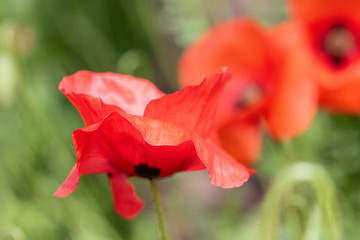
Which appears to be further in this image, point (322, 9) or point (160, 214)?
point (322, 9)

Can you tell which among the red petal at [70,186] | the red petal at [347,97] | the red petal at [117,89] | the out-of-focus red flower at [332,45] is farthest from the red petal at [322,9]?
the red petal at [70,186]

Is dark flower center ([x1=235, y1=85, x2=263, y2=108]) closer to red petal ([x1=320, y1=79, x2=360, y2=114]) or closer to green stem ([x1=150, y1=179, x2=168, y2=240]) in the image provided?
red petal ([x1=320, y1=79, x2=360, y2=114])

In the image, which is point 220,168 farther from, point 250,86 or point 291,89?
point 250,86

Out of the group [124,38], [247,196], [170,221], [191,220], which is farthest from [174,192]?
[124,38]

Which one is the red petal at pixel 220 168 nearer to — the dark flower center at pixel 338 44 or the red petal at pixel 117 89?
the red petal at pixel 117 89

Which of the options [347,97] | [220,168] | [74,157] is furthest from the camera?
[74,157]

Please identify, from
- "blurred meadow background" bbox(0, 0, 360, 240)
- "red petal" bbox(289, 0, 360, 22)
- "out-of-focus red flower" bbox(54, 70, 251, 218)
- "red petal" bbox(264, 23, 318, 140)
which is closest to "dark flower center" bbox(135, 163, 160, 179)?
"out-of-focus red flower" bbox(54, 70, 251, 218)

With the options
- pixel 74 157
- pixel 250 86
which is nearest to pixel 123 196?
pixel 250 86

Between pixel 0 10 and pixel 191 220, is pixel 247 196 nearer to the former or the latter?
pixel 191 220
